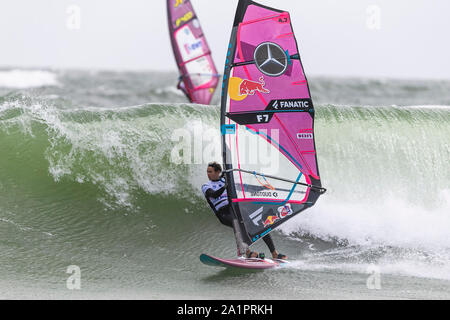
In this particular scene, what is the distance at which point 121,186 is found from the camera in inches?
294

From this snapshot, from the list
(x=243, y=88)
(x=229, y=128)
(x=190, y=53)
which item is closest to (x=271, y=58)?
(x=243, y=88)

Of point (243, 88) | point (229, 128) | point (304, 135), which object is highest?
point (243, 88)

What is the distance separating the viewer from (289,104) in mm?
5180

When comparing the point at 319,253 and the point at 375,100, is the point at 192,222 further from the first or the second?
the point at 375,100

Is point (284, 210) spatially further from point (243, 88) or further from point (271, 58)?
point (271, 58)

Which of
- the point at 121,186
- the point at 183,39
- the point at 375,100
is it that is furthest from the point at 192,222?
the point at 375,100

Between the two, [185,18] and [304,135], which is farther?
[185,18]

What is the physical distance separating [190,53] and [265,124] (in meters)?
9.52

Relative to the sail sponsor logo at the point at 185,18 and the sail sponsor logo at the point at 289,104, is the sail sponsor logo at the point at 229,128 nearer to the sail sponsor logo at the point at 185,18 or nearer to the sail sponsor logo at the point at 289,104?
the sail sponsor logo at the point at 289,104

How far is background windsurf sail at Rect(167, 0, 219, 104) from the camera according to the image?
1408cm

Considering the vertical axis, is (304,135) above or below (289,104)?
below

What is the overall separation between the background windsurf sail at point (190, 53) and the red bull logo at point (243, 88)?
30.1 ft

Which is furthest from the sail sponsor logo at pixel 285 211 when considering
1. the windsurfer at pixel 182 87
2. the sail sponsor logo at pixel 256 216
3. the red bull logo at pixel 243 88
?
the windsurfer at pixel 182 87

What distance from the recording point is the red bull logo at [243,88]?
5096mm
